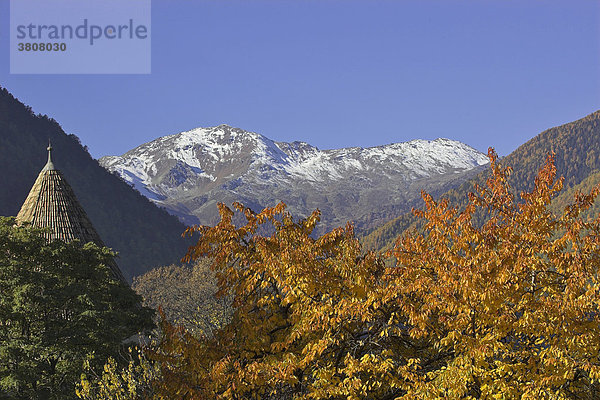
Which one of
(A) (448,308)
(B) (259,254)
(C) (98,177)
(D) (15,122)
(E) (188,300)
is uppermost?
(D) (15,122)

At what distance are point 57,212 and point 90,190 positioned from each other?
341 feet

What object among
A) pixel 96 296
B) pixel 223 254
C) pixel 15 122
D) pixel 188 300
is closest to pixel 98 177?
pixel 15 122

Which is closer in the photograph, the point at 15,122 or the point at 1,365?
the point at 1,365

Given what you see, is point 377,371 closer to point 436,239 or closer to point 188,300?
point 436,239

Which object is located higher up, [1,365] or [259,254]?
[259,254]

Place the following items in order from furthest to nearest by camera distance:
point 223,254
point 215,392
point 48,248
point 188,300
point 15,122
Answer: point 15,122
point 188,300
point 48,248
point 223,254
point 215,392

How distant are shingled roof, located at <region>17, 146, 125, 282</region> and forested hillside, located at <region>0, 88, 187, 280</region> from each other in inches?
3059

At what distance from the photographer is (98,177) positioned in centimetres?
13512

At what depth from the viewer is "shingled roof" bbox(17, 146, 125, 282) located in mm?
28047

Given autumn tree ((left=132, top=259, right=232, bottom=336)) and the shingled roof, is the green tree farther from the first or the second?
autumn tree ((left=132, top=259, right=232, bottom=336))

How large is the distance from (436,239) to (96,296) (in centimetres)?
1268

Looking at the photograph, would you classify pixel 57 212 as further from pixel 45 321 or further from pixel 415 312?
pixel 415 312

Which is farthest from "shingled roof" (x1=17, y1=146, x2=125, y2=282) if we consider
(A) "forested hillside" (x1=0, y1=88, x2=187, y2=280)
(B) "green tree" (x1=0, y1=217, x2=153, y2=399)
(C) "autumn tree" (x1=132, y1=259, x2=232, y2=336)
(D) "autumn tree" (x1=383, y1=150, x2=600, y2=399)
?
(A) "forested hillside" (x1=0, y1=88, x2=187, y2=280)

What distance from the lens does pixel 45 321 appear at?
1973cm
